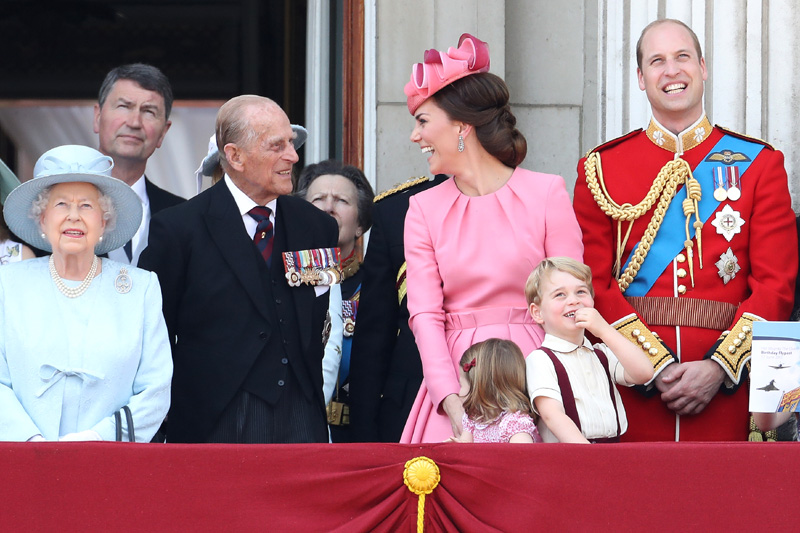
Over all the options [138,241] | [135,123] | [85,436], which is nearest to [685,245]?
[85,436]

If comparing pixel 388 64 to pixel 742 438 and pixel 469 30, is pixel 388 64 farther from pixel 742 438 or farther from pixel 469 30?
pixel 742 438

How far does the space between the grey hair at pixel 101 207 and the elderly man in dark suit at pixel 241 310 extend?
0.20 meters

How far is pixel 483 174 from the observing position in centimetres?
385

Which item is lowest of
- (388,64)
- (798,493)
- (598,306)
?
(798,493)

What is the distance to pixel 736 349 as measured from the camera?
377 centimetres

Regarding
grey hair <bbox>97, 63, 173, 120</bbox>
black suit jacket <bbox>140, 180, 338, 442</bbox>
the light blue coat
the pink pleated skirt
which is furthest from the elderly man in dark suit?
grey hair <bbox>97, 63, 173, 120</bbox>

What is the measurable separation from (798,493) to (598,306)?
105cm

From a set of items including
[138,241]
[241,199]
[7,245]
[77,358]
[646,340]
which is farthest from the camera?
[138,241]

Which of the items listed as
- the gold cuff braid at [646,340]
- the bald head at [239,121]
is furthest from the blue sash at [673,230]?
the bald head at [239,121]

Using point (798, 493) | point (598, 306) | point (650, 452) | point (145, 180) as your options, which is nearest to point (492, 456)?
point (650, 452)

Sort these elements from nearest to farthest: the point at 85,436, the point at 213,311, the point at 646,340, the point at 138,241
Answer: the point at 85,436 → the point at 646,340 → the point at 213,311 → the point at 138,241

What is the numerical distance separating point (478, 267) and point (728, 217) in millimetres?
818

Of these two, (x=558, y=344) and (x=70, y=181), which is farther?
(x=70, y=181)

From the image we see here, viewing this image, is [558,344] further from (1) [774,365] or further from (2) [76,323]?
(2) [76,323]
